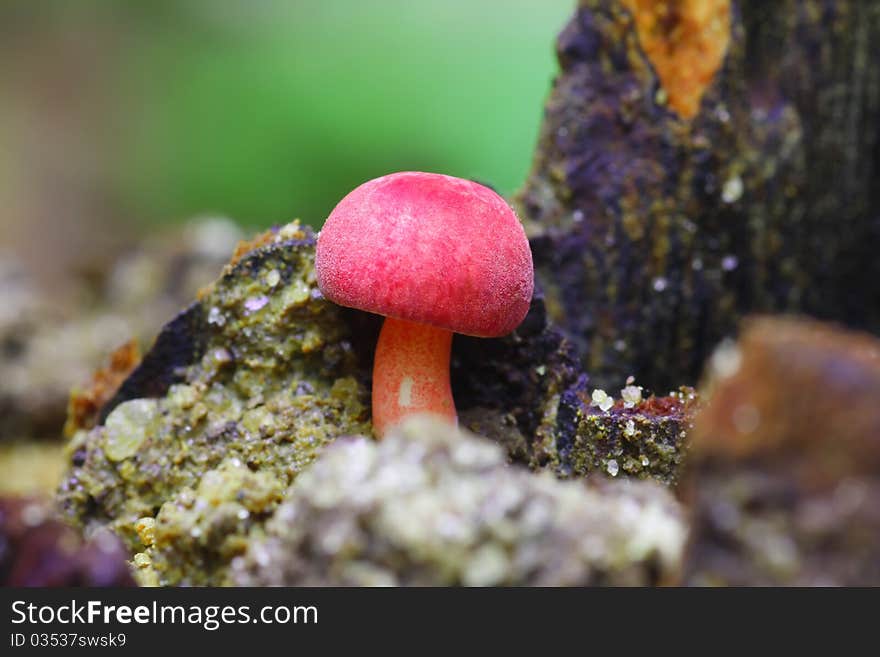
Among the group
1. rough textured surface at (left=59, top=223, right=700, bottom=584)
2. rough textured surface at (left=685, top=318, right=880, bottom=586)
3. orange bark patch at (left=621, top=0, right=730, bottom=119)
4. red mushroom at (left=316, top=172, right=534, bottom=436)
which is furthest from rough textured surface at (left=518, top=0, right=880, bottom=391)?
rough textured surface at (left=685, top=318, right=880, bottom=586)

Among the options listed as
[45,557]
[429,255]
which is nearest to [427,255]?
[429,255]

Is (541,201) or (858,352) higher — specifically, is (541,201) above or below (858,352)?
above

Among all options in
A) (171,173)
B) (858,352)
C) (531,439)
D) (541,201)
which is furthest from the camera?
(171,173)

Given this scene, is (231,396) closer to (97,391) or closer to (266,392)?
(266,392)

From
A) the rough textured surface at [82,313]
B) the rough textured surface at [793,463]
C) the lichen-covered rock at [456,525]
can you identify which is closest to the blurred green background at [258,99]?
the rough textured surface at [82,313]

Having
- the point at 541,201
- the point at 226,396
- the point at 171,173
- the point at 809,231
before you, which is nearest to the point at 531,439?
the point at 226,396

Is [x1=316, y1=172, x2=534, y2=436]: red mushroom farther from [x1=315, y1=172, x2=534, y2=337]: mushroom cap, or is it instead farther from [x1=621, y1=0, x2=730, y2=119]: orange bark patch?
[x1=621, y1=0, x2=730, y2=119]: orange bark patch

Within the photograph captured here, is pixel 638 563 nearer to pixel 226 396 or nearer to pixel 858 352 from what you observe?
pixel 858 352

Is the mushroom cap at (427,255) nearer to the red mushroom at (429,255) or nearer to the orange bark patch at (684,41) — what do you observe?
the red mushroom at (429,255)
